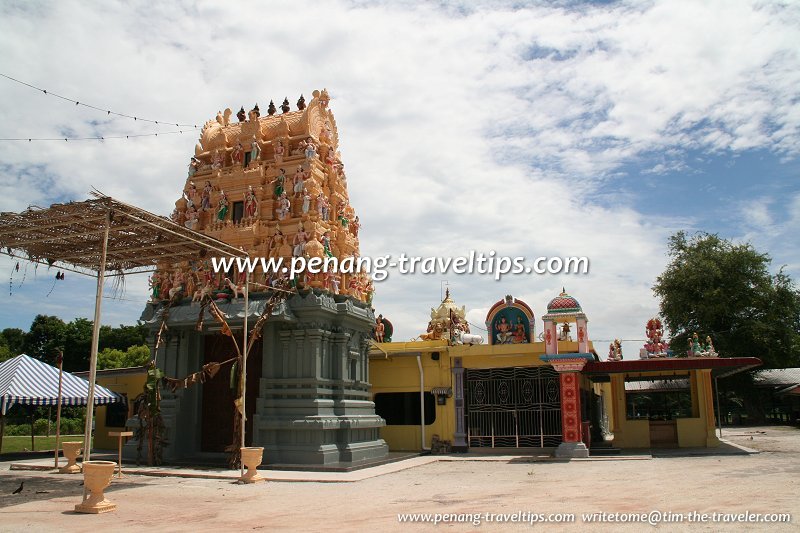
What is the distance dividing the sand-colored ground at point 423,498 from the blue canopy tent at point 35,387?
304cm

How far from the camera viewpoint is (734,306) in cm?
3772

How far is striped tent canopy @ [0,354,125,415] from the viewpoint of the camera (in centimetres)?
1867

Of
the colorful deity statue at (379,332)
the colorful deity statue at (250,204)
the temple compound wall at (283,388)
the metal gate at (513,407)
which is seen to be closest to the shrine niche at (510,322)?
the metal gate at (513,407)

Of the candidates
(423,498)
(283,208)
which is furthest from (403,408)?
(423,498)

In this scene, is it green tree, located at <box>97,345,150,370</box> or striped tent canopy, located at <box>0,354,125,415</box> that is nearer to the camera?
striped tent canopy, located at <box>0,354,125,415</box>

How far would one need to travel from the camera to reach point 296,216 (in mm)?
19328

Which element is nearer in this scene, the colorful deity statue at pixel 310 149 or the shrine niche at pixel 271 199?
the shrine niche at pixel 271 199

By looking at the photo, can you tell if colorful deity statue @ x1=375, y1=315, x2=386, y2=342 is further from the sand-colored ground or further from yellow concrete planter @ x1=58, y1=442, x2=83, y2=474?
yellow concrete planter @ x1=58, y1=442, x2=83, y2=474

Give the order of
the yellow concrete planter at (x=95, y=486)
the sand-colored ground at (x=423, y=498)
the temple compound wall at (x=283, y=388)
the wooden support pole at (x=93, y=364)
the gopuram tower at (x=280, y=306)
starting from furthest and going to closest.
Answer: the gopuram tower at (x=280, y=306) → the temple compound wall at (x=283, y=388) → the wooden support pole at (x=93, y=364) → the yellow concrete planter at (x=95, y=486) → the sand-colored ground at (x=423, y=498)

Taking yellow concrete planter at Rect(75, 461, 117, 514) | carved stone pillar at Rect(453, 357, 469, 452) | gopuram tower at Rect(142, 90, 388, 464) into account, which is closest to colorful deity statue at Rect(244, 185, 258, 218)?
gopuram tower at Rect(142, 90, 388, 464)

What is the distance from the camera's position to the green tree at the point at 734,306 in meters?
36.4

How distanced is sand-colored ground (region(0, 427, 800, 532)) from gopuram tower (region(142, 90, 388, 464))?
11.0 ft

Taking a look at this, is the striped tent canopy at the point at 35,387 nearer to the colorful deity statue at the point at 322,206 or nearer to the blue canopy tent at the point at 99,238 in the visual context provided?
the blue canopy tent at the point at 99,238

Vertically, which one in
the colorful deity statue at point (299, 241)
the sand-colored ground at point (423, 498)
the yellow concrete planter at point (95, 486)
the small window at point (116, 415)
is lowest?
the sand-colored ground at point (423, 498)
